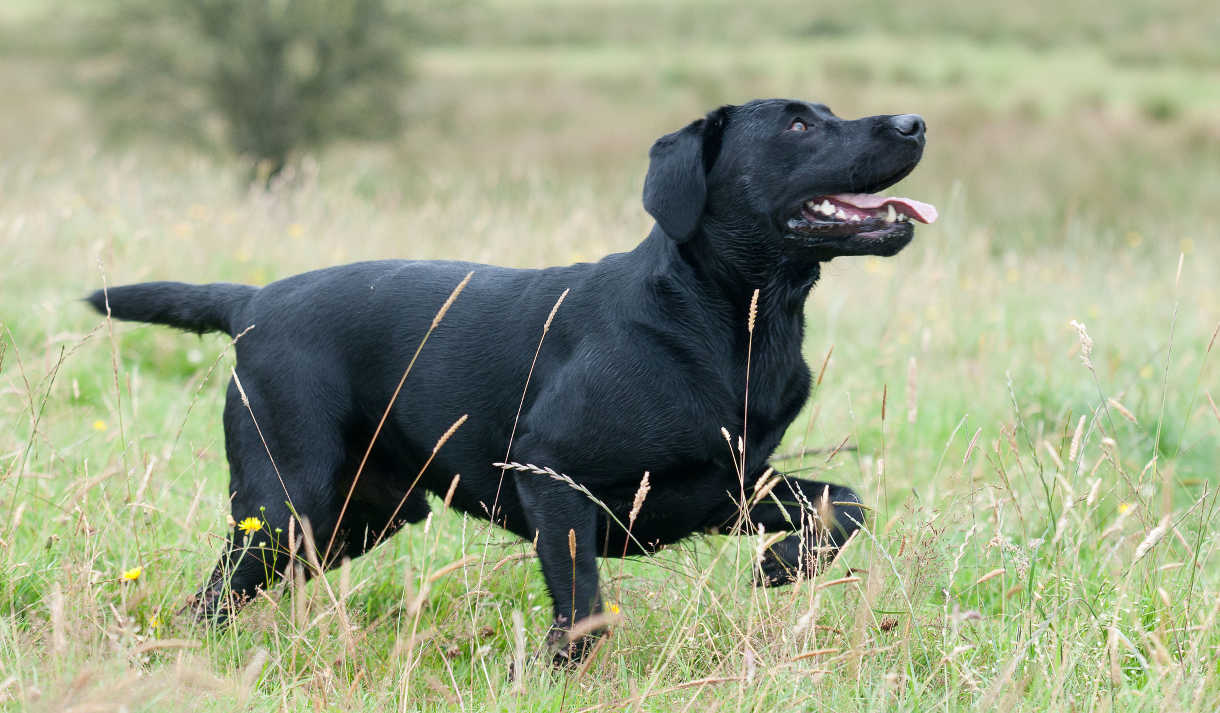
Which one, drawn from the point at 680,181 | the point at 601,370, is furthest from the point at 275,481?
the point at 680,181

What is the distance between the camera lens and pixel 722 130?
3234 millimetres

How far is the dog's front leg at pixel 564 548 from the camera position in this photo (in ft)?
9.05

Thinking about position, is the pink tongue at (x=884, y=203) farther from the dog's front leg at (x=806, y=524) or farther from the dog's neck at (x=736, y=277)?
the dog's front leg at (x=806, y=524)

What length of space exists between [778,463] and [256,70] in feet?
48.0

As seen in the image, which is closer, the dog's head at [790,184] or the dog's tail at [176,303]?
the dog's head at [790,184]

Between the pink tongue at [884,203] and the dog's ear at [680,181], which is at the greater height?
the dog's ear at [680,181]

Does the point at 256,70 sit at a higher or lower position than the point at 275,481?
higher

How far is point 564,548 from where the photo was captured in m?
→ 2.83

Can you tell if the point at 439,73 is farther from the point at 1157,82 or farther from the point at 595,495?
the point at 595,495

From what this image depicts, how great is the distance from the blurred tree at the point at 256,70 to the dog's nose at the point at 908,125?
14605 millimetres

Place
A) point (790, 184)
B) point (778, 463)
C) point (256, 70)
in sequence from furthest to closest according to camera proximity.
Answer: point (256, 70) < point (778, 463) < point (790, 184)

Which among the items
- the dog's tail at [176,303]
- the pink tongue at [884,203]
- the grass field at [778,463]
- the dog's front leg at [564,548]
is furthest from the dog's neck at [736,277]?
the dog's tail at [176,303]

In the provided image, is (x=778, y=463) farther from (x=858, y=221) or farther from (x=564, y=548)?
(x=564, y=548)

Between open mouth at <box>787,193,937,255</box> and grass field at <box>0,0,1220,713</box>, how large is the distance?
0.37 m
